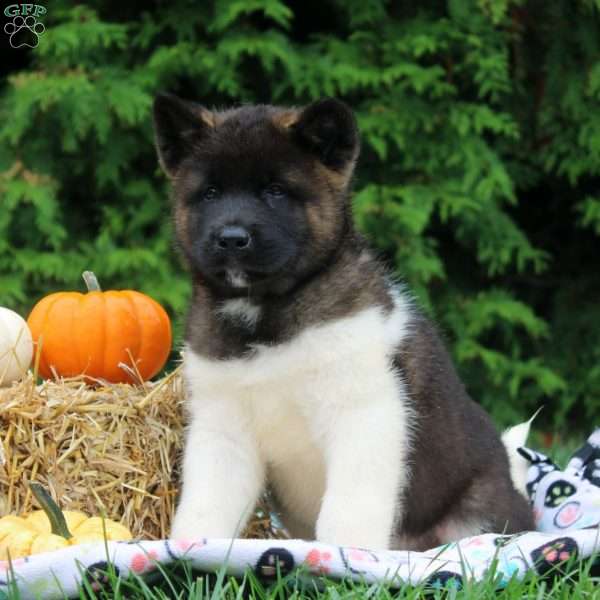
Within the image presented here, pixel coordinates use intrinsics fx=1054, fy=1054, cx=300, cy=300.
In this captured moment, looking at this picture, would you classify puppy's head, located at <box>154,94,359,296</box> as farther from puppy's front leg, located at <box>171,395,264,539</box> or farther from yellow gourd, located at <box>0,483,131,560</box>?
yellow gourd, located at <box>0,483,131,560</box>

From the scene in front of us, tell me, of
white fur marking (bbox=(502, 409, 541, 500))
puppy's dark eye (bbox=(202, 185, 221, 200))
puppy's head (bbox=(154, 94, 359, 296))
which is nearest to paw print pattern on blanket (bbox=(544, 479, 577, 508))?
white fur marking (bbox=(502, 409, 541, 500))

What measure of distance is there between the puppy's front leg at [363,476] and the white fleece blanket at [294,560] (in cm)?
20

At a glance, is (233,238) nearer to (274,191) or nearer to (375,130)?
(274,191)

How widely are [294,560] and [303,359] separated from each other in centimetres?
71

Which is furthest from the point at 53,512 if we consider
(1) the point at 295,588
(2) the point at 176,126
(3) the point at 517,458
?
(3) the point at 517,458

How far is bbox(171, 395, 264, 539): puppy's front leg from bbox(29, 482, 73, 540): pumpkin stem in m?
0.38

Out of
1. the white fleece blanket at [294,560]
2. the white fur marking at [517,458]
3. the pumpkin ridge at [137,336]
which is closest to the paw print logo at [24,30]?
the pumpkin ridge at [137,336]

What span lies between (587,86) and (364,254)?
3.55 meters

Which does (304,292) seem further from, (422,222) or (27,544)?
(422,222)

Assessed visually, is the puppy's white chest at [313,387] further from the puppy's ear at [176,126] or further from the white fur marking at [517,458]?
the white fur marking at [517,458]

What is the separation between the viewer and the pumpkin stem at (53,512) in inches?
126

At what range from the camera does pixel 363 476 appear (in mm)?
3273

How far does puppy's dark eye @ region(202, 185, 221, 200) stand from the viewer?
3.43m

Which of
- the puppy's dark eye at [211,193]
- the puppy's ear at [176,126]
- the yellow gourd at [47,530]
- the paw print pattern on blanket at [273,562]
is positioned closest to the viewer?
the paw print pattern on blanket at [273,562]
